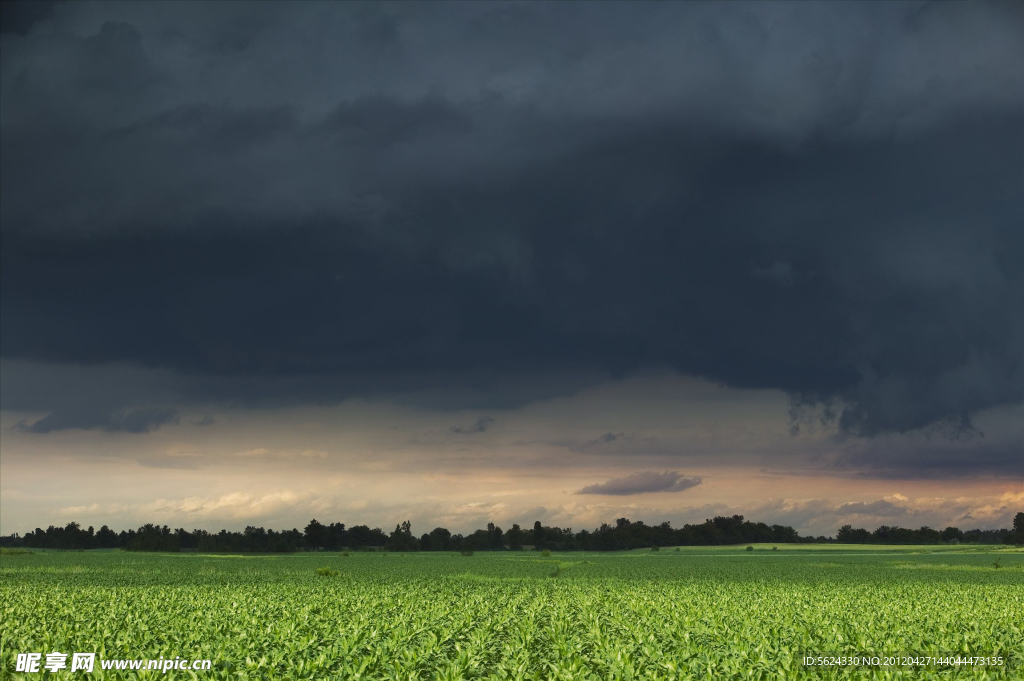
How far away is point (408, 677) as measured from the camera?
64.0 feet

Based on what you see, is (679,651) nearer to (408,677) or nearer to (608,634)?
(608,634)

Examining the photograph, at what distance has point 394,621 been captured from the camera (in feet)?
89.7

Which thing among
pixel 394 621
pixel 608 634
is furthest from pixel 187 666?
pixel 608 634

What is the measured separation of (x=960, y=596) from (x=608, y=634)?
95.2 feet

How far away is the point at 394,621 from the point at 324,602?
32.6 ft

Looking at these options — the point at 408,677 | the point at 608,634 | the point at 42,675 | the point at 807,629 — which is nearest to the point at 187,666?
the point at 42,675

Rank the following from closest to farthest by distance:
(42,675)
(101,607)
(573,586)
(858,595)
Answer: (42,675), (101,607), (858,595), (573,586)

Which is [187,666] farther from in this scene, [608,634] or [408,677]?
[608,634]

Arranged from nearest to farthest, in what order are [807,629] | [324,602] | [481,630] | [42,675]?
[42,675]
[481,630]
[807,629]
[324,602]

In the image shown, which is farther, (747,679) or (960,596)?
(960,596)

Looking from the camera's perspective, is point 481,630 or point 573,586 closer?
point 481,630

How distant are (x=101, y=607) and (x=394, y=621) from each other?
1608 cm

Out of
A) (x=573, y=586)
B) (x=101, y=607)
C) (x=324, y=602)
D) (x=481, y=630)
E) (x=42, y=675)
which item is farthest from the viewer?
(x=573, y=586)

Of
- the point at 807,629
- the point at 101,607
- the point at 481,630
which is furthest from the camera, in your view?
the point at 101,607
